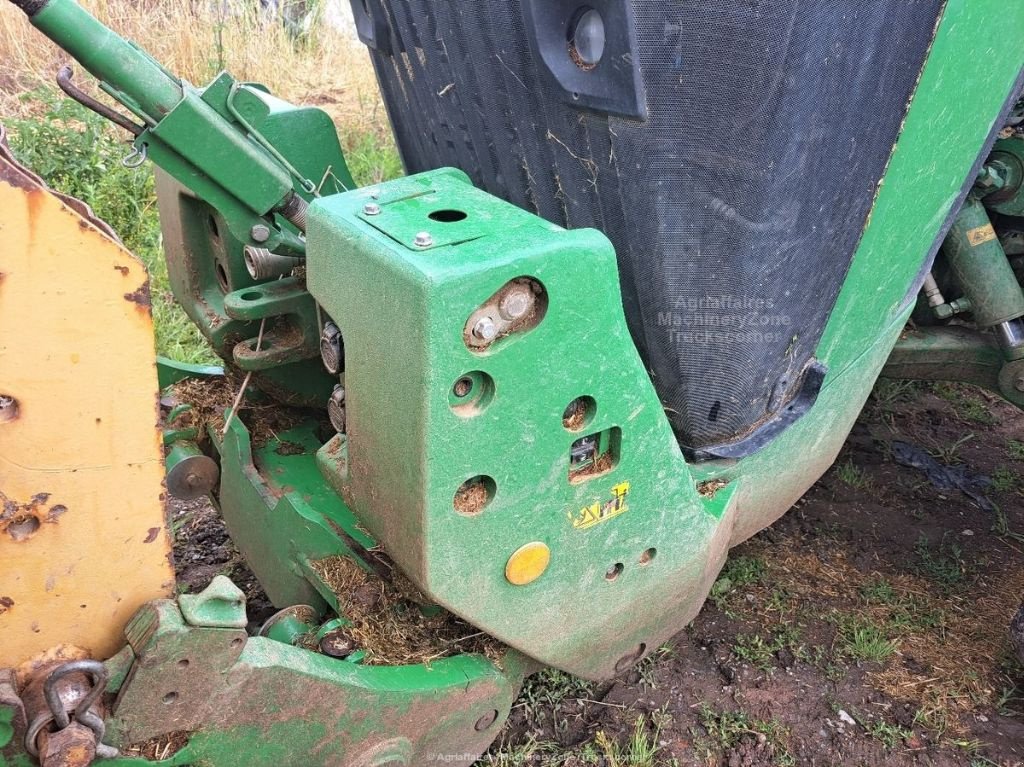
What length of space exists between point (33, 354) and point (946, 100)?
164cm

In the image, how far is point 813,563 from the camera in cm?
293

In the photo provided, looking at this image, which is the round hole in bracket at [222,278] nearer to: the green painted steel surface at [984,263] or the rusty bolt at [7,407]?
the rusty bolt at [7,407]

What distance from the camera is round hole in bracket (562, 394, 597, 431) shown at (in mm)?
1617

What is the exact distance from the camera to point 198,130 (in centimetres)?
182

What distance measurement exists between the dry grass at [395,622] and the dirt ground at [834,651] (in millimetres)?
504

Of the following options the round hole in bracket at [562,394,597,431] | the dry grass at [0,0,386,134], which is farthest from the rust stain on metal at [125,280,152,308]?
the dry grass at [0,0,386,134]

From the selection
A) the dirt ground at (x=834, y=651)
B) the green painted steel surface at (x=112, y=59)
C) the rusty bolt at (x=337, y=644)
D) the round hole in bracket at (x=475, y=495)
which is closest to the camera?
the round hole in bracket at (x=475, y=495)

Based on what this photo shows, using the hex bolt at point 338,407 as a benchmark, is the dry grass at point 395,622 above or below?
below

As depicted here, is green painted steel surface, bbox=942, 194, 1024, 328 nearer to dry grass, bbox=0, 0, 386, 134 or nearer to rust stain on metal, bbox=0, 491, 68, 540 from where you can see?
rust stain on metal, bbox=0, 491, 68, 540

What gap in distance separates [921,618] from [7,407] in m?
2.40

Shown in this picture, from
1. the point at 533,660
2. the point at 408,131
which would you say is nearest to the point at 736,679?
the point at 533,660

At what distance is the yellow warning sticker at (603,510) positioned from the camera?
5.64 feet

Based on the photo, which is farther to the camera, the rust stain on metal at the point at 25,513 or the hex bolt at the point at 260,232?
the hex bolt at the point at 260,232

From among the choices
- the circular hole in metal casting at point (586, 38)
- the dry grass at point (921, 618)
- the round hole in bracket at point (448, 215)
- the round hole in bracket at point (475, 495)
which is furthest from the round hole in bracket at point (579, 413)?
the dry grass at point (921, 618)
